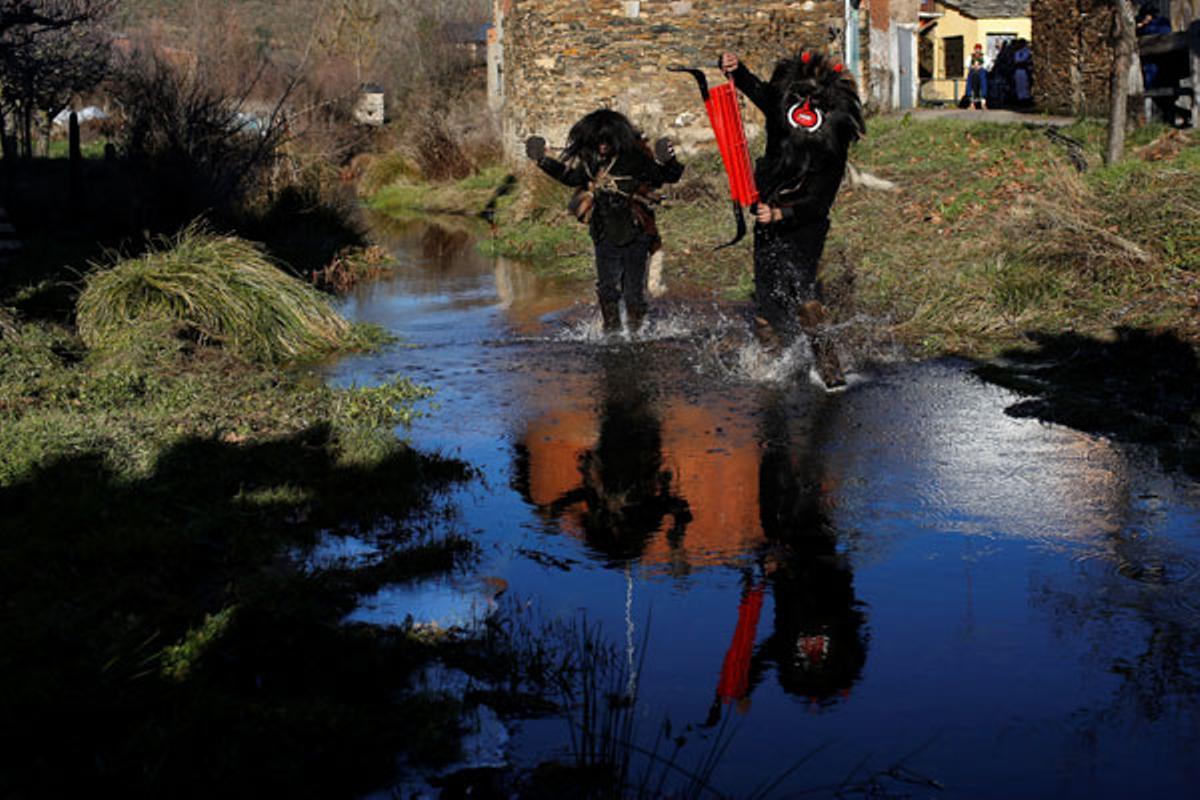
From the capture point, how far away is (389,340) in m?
11.9

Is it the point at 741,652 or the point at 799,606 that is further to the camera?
the point at 799,606

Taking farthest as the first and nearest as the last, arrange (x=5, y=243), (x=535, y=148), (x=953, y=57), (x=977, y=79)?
(x=953, y=57) → (x=977, y=79) → (x=5, y=243) → (x=535, y=148)

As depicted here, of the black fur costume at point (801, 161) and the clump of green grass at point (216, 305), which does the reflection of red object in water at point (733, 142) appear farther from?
the clump of green grass at point (216, 305)

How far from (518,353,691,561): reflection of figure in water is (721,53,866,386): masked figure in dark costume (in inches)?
47.2

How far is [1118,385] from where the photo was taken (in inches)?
346

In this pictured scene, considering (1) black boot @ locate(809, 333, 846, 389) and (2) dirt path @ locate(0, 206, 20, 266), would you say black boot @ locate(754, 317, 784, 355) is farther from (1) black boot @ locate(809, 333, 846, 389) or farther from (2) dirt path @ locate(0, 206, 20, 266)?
(2) dirt path @ locate(0, 206, 20, 266)

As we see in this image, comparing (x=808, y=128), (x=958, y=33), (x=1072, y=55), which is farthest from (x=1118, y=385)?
(x=958, y=33)

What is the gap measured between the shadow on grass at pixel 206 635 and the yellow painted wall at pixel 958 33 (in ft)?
160

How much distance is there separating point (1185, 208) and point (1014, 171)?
4.98m

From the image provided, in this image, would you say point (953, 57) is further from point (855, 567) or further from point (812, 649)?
point (812, 649)

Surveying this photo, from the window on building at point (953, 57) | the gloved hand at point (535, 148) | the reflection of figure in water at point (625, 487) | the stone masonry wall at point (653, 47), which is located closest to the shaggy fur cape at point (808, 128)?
the reflection of figure in water at point (625, 487)

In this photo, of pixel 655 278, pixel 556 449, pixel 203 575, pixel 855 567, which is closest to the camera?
pixel 203 575

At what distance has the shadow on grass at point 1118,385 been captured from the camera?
24.6 feet

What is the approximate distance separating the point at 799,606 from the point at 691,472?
2054 millimetres
